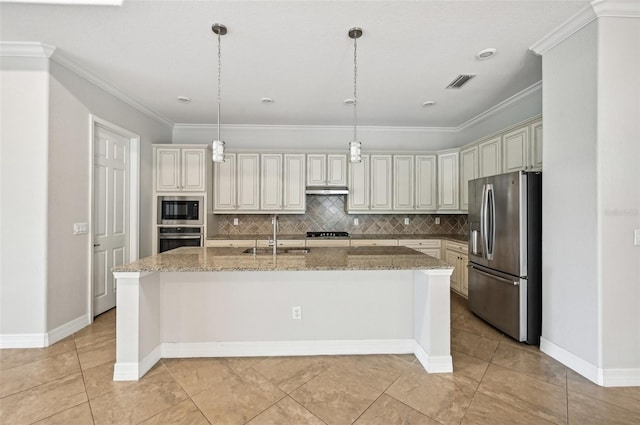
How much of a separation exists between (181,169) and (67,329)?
2428 millimetres

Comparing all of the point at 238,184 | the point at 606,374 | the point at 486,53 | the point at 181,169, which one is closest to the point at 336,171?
the point at 238,184

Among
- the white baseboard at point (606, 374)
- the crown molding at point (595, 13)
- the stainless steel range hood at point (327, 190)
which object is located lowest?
the white baseboard at point (606, 374)

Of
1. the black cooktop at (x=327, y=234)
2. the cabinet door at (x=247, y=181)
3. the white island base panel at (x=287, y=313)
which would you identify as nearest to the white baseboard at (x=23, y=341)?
the white island base panel at (x=287, y=313)

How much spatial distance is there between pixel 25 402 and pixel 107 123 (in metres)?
2.83

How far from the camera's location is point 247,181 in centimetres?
471

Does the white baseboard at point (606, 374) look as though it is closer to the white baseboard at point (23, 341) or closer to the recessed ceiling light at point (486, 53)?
the recessed ceiling light at point (486, 53)

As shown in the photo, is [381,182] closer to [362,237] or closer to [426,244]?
[362,237]

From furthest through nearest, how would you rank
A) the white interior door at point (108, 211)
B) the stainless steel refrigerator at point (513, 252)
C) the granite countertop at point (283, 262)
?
the white interior door at point (108, 211) < the stainless steel refrigerator at point (513, 252) < the granite countertop at point (283, 262)

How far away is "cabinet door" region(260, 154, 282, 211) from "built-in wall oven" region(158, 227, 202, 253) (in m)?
1.07

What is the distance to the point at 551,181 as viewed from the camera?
2.50m

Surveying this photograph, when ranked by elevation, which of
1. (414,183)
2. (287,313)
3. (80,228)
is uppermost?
(414,183)

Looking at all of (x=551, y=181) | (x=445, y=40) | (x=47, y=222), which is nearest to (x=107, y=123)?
(x=47, y=222)

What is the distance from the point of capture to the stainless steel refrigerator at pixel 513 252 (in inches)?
106

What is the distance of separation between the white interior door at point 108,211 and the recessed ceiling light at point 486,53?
13.7 feet
